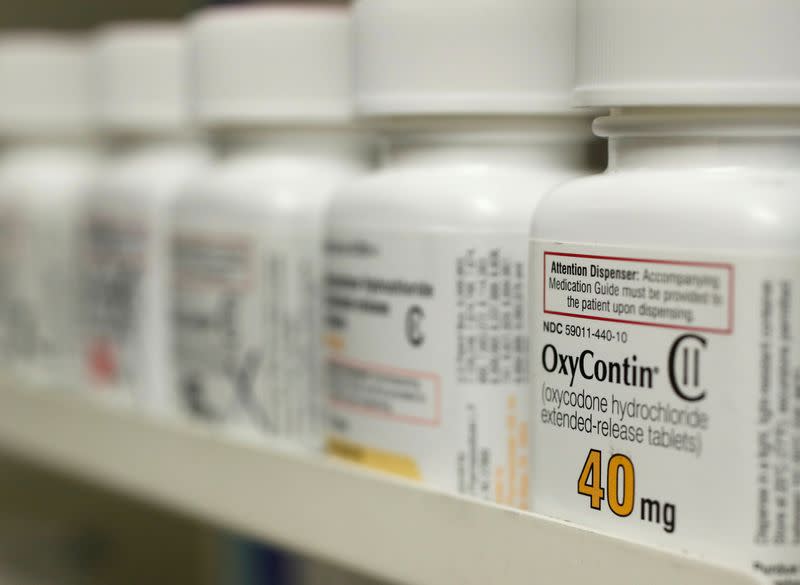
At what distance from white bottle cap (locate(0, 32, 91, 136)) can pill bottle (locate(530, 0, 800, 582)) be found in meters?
0.43

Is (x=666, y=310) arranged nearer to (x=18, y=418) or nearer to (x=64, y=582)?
(x=18, y=418)

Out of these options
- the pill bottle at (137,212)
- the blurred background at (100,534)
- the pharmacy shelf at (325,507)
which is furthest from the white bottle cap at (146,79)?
the blurred background at (100,534)

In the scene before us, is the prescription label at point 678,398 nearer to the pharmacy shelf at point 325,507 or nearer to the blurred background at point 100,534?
the pharmacy shelf at point 325,507

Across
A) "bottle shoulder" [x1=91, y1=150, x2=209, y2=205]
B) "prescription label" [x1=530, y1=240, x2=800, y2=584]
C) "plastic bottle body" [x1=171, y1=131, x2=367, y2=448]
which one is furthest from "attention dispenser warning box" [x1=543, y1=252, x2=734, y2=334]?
"bottle shoulder" [x1=91, y1=150, x2=209, y2=205]

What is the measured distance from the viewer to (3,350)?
2.39 ft

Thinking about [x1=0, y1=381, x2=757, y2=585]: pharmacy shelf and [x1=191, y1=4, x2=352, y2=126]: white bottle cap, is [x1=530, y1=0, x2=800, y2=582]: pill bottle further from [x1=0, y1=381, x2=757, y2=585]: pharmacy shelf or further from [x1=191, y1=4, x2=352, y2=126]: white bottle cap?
[x1=191, y1=4, x2=352, y2=126]: white bottle cap

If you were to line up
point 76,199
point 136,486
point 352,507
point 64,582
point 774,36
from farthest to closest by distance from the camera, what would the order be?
point 64,582 < point 76,199 < point 136,486 < point 352,507 < point 774,36

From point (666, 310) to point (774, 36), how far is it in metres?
0.08

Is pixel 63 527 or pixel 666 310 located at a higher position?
pixel 666 310

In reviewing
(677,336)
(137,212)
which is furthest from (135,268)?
(677,336)

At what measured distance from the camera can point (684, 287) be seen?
328 mm

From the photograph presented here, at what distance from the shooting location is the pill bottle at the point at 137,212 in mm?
608

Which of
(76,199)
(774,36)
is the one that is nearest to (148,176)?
(76,199)

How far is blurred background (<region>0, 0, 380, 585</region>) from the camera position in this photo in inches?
35.4
